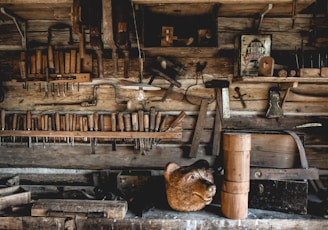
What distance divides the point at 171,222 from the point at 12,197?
123 centimetres

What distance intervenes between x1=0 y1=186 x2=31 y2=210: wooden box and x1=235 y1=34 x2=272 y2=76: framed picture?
199 centimetres

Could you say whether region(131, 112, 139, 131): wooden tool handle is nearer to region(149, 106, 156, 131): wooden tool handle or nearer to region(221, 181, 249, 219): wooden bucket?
region(149, 106, 156, 131): wooden tool handle

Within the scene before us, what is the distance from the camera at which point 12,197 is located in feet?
8.27

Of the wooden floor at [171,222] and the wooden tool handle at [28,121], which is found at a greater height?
the wooden tool handle at [28,121]

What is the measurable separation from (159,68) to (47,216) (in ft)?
4.84

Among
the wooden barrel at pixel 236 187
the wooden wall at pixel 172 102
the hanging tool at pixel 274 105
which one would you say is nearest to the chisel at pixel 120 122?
the wooden wall at pixel 172 102

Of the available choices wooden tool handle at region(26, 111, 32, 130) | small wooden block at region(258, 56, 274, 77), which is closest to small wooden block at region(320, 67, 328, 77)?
small wooden block at region(258, 56, 274, 77)

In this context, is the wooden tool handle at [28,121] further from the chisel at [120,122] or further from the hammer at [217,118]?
the hammer at [217,118]

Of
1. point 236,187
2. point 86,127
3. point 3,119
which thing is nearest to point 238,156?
point 236,187

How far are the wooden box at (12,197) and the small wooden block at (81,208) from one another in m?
0.18

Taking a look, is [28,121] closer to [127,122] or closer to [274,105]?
[127,122]

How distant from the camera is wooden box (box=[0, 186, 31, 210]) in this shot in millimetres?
2479

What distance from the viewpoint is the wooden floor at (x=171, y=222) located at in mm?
2361

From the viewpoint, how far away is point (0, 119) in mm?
2926
